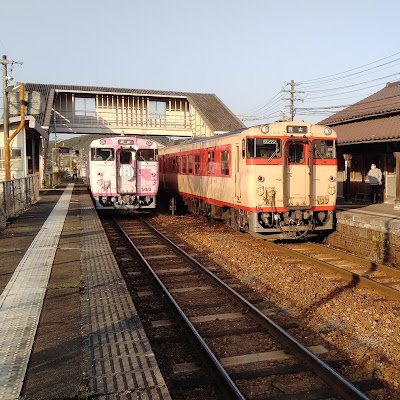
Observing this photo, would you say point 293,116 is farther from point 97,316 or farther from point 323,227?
point 97,316

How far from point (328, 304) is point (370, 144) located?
1374 centimetres

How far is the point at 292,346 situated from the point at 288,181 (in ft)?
23.1

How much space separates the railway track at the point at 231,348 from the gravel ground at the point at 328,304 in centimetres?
28

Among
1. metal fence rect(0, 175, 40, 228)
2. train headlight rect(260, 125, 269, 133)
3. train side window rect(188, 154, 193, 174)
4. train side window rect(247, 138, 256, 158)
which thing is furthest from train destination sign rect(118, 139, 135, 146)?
train headlight rect(260, 125, 269, 133)

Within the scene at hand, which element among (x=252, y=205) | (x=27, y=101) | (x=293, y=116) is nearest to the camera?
(x=252, y=205)

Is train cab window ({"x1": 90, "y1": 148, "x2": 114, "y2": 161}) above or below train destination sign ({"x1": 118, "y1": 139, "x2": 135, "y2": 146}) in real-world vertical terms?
below

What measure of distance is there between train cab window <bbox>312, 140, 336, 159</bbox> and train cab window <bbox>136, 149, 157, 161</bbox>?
25.6 feet

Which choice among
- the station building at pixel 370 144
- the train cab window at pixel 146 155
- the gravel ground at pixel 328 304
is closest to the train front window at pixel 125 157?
the train cab window at pixel 146 155

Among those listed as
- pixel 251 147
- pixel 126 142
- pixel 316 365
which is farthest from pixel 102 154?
pixel 316 365

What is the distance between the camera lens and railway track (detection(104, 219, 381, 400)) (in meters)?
4.48

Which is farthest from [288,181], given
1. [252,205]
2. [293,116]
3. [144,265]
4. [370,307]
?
[293,116]

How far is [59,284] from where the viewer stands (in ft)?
23.5

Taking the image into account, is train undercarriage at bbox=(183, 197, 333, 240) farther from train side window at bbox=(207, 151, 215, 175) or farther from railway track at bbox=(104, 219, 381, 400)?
railway track at bbox=(104, 219, 381, 400)

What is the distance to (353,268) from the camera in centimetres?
1013
